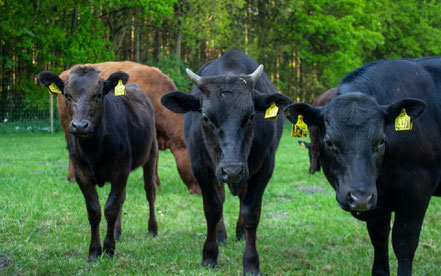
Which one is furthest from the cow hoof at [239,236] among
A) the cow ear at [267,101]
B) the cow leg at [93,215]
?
the cow ear at [267,101]

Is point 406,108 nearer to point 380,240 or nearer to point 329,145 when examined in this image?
point 329,145

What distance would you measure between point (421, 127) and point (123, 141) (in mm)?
3123

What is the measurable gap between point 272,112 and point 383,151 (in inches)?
47.5

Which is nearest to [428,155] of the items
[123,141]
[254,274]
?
[254,274]

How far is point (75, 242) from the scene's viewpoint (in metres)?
5.41

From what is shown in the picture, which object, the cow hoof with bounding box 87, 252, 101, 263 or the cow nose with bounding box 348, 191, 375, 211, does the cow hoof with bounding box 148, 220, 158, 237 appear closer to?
the cow hoof with bounding box 87, 252, 101, 263

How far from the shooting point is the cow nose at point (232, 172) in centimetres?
403

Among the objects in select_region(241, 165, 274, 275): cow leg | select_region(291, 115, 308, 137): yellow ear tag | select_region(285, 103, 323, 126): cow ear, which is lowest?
select_region(241, 165, 274, 275): cow leg

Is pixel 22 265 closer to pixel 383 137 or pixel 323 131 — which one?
pixel 323 131

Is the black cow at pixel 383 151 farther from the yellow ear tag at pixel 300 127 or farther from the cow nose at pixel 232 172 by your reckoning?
the cow nose at pixel 232 172

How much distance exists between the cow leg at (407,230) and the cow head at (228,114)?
4.29 ft

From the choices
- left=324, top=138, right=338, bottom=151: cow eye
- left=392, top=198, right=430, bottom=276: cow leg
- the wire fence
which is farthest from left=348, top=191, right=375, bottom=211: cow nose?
the wire fence

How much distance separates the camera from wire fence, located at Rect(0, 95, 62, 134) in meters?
20.2

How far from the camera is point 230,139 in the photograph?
4215mm
